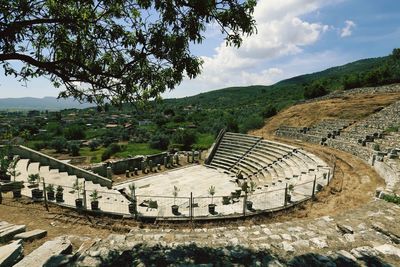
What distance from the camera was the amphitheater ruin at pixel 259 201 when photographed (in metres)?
6.19

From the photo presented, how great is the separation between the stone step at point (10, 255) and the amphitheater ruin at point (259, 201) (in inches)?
1.3

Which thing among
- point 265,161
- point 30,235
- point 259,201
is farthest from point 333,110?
point 30,235

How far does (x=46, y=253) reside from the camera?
5867mm

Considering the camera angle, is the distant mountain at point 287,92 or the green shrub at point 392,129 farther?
the distant mountain at point 287,92

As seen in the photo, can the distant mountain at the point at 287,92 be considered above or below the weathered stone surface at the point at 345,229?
above

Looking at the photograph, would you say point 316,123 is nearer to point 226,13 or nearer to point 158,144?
point 158,144

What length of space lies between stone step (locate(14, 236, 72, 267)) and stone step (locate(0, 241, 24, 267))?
203 millimetres

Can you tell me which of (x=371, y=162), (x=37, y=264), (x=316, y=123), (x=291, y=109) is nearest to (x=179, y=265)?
(x=37, y=264)

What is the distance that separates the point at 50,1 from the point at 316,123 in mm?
36302

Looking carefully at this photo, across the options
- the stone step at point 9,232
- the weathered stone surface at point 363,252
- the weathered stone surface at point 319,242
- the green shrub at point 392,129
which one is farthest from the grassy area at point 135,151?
the weathered stone surface at point 363,252

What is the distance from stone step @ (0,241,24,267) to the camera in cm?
529

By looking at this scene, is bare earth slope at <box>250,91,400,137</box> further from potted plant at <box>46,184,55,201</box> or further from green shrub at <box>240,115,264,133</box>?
potted plant at <box>46,184,55,201</box>

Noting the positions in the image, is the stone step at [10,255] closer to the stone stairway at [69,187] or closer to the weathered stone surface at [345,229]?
the stone stairway at [69,187]

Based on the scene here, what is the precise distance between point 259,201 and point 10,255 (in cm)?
1012
